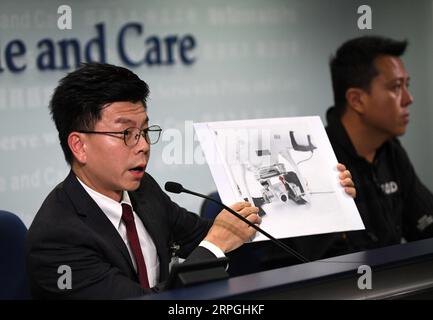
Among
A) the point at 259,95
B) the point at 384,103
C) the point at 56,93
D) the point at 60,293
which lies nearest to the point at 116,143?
the point at 56,93

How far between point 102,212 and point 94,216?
0.09 feet

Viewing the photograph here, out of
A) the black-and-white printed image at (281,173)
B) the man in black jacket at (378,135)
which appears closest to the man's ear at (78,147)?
the black-and-white printed image at (281,173)

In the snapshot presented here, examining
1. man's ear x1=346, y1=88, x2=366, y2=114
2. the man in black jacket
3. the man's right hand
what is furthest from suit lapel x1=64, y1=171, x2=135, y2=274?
man's ear x1=346, y1=88, x2=366, y2=114

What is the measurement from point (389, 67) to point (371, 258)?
1.34m

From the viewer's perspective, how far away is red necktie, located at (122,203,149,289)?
62.9 inches

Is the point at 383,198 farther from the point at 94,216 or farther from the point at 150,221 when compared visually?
the point at 94,216

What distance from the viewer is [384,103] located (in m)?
2.43

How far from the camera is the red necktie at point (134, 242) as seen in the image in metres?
1.60

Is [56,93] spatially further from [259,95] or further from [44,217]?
[259,95]

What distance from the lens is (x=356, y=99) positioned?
2.47 m

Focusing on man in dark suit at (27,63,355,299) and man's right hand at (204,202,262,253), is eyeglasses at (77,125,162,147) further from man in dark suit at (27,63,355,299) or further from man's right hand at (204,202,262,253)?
man's right hand at (204,202,262,253)

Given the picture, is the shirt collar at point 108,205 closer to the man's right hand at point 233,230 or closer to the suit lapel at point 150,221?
the suit lapel at point 150,221

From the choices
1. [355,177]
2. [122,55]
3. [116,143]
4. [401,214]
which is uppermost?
[122,55]

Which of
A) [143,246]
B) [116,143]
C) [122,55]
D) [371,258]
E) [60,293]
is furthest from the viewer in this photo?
[122,55]
